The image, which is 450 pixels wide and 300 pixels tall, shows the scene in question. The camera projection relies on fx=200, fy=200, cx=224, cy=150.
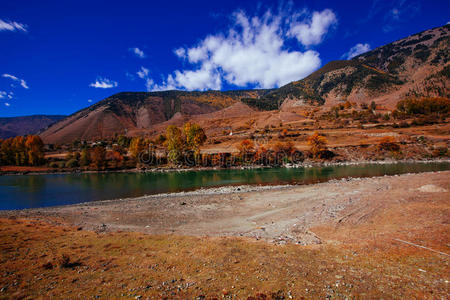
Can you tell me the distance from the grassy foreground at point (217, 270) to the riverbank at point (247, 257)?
0.11ft

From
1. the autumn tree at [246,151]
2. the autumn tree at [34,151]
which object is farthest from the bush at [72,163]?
the autumn tree at [246,151]

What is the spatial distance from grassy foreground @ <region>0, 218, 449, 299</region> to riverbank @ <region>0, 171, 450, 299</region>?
35mm

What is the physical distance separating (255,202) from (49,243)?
54.9 ft

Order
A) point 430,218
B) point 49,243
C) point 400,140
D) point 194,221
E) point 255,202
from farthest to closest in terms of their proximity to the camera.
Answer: point 400,140
point 255,202
point 194,221
point 430,218
point 49,243

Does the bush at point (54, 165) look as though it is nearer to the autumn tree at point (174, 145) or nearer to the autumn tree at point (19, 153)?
the autumn tree at point (19, 153)

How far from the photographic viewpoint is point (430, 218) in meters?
12.0

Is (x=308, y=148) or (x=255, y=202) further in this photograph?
(x=308, y=148)

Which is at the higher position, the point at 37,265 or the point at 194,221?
the point at 37,265

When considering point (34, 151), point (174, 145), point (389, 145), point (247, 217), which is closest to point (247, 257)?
point (247, 217)

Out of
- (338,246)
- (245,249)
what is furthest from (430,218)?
(245,249)

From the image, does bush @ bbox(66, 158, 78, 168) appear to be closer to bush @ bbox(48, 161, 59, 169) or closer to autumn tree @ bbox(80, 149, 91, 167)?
autumn tree @ bbox(80, 149, 91, 167)

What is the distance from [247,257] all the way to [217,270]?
1.69m

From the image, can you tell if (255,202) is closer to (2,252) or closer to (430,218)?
(430,218)

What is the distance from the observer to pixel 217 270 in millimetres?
7660
